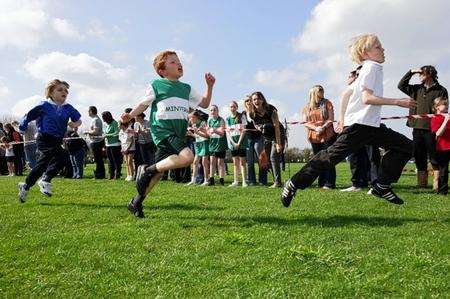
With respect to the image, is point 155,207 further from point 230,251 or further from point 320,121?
point 320,121

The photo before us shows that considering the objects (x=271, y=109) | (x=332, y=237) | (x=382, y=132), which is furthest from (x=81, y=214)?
(x=271, y=109)

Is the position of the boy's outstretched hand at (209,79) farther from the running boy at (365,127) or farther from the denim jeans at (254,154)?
the denim jeans at (254,154)

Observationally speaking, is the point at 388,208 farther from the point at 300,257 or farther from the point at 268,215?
the point at 300,257

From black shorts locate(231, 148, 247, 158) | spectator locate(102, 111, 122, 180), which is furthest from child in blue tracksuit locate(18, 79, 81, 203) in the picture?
spectator locate(102, 111, 122, 180)

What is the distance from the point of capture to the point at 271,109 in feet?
34.6

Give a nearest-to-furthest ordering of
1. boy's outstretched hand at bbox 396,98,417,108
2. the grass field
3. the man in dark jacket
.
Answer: the grass field, boy's outstretched hand at bbox 396,98,417,108, the man in dark jacket

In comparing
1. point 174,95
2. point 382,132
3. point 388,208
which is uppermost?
point 174,95

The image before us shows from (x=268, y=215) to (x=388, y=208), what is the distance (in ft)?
6.00

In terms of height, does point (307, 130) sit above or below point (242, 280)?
above

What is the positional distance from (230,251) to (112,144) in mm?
11721

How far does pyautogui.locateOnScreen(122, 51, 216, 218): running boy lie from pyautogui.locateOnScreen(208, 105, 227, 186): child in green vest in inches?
218

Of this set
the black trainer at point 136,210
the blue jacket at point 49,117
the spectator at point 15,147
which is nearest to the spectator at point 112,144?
the spectator at point 15,147

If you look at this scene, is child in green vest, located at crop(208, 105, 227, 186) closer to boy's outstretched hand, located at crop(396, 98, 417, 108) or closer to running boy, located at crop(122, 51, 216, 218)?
running boy, located at crop(122, 51, 216, 218)

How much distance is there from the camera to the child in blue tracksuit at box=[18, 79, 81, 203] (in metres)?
8.37
